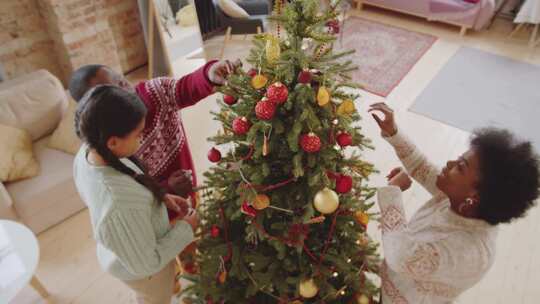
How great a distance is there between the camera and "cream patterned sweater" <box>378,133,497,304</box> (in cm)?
129

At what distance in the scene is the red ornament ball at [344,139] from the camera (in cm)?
131

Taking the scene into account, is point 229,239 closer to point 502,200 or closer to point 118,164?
point 118,164

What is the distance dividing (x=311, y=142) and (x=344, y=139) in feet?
0.47

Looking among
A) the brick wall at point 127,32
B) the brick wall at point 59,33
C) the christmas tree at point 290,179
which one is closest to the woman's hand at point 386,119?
the christmas tree at point 290,179

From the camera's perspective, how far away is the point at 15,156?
8.05ft

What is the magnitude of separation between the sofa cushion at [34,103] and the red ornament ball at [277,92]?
2094mm

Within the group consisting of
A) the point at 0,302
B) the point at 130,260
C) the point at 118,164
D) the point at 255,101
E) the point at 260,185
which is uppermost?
the point at 255,101

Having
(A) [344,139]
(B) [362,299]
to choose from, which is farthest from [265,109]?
(B) [362,299]

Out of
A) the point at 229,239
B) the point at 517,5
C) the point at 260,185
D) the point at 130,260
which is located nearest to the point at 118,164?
the point at 130,260

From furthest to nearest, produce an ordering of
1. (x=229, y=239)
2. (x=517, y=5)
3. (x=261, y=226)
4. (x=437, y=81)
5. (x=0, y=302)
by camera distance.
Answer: (x=517, y=5) < (x=437, y=81) < (x=0, y=302) < (x=229, y=239) < (x=261, y=226)

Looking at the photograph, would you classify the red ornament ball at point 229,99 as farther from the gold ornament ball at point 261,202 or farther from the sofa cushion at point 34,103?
the sofa cushion at point 34,103

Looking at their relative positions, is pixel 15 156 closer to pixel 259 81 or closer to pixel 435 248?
pixel 259 81

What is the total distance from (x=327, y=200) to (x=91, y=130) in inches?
29.2

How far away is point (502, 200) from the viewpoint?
48.3 inches
